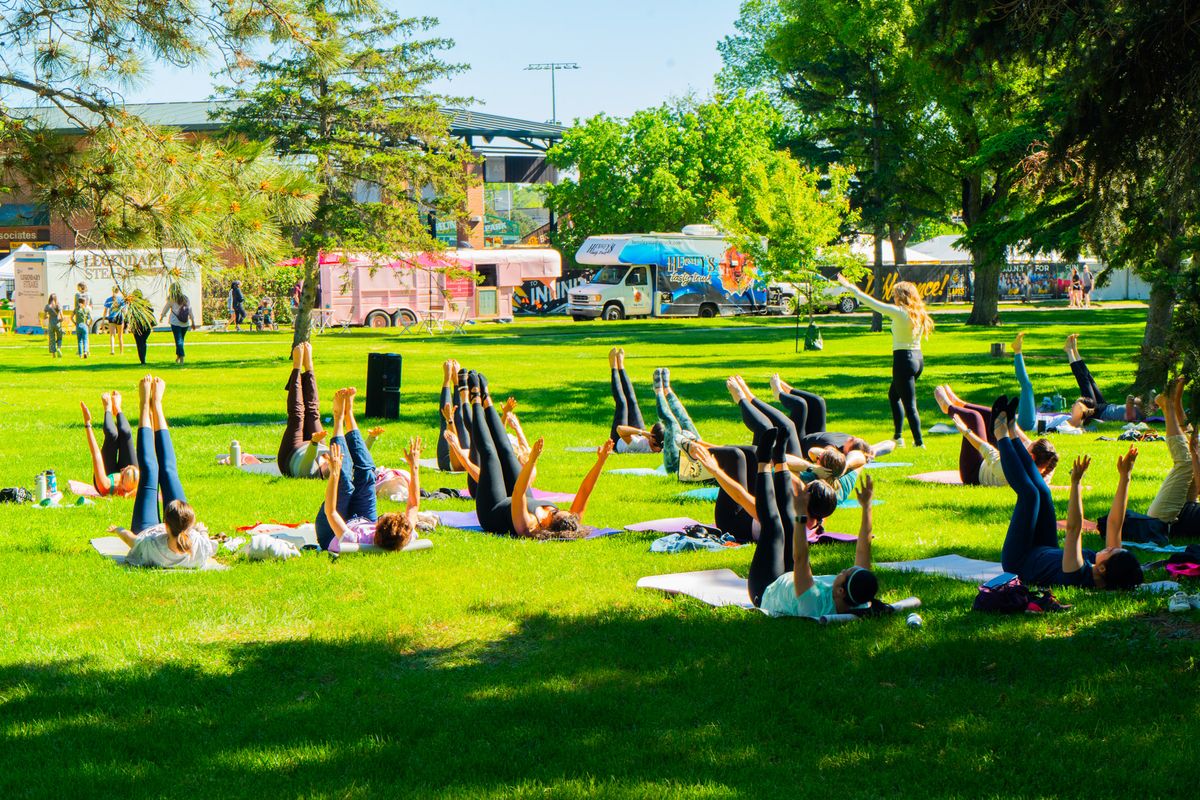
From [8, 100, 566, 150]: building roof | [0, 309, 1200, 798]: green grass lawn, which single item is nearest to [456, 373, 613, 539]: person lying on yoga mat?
[0, 309, 1200, 798]: green grass lawn

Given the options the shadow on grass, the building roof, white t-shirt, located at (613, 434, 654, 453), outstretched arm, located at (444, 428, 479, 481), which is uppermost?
the building roof

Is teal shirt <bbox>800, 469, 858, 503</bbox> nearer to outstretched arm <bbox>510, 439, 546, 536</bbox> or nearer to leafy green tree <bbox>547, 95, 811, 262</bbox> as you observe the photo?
outstretched arm <bbox>510, 439, 546, 536</bbox>

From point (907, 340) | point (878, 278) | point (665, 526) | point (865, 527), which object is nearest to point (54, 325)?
point (907, 340)

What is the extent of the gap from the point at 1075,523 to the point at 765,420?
9.56ft

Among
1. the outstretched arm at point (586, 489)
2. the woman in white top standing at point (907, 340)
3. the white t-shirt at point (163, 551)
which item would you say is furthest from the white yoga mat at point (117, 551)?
the woman in white top standing at point (907, 340)

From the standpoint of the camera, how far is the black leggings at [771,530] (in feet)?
23.4

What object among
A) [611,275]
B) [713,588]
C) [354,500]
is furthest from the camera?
[611,275]

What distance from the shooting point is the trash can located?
18.1 m

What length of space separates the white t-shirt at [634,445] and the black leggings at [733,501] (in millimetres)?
4561

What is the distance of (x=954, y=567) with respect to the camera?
845 cm

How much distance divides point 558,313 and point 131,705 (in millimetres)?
49234

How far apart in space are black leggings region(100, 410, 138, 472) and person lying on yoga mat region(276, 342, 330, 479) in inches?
63.2

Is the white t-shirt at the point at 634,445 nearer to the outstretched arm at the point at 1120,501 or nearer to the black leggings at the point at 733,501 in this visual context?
the black leggings at the point at 733,501

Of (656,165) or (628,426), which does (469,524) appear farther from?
(656,165)
